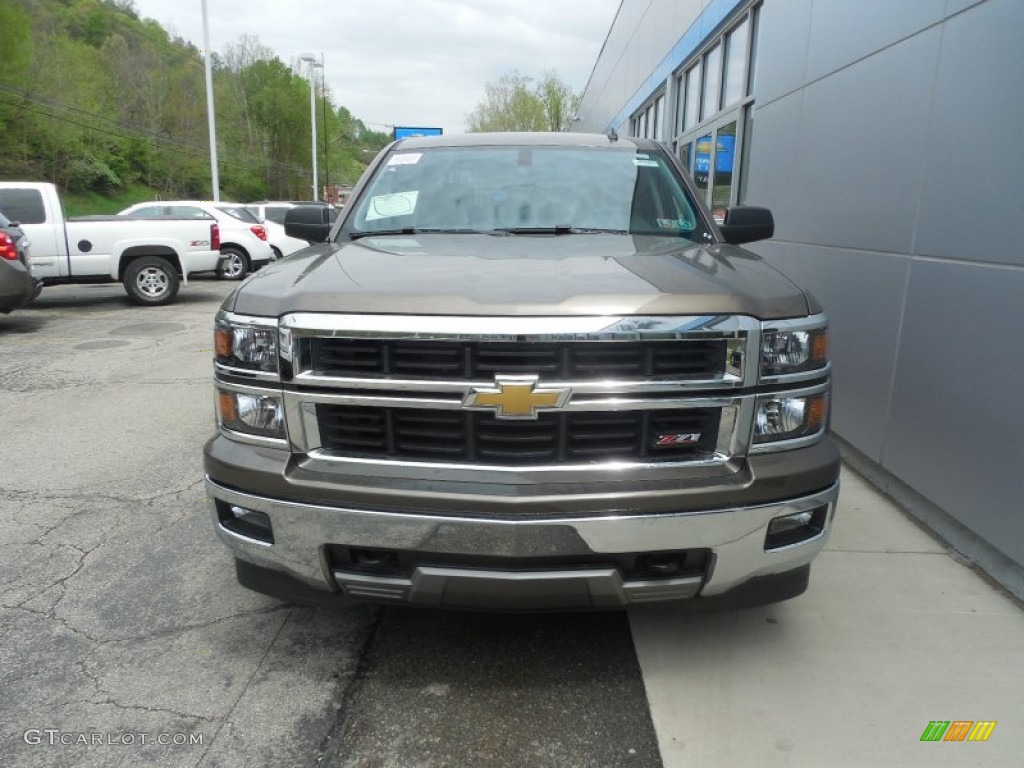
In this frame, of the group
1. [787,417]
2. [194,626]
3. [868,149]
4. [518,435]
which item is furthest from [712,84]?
[194,626]

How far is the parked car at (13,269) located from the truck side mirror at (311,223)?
7.20 m

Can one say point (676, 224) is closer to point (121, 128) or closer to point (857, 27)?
point (857, 27)

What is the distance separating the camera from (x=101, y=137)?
53.3 metres

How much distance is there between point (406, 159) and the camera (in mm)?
3926

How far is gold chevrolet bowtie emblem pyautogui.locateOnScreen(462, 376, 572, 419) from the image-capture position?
2195 mm

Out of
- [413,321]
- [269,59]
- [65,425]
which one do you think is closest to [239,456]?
[413,321]

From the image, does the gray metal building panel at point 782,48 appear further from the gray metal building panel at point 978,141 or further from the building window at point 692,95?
the building window at point 692,95

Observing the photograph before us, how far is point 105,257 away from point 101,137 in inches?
1957

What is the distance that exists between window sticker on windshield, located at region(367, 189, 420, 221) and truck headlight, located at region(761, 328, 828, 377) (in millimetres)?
1902

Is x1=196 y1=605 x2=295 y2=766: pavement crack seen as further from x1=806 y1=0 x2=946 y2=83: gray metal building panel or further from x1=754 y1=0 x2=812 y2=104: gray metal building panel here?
x1=754 y1=0 x2=812 y2=104: gray metal building panel

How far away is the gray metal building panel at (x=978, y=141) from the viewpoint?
10.8ft

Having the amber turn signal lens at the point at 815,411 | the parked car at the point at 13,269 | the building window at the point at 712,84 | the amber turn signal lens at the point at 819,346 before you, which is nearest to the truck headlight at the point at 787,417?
the amber turn signal lens at the point at 815,411

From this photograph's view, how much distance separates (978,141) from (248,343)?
345 centimetres

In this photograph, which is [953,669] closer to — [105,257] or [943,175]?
[943,175]
